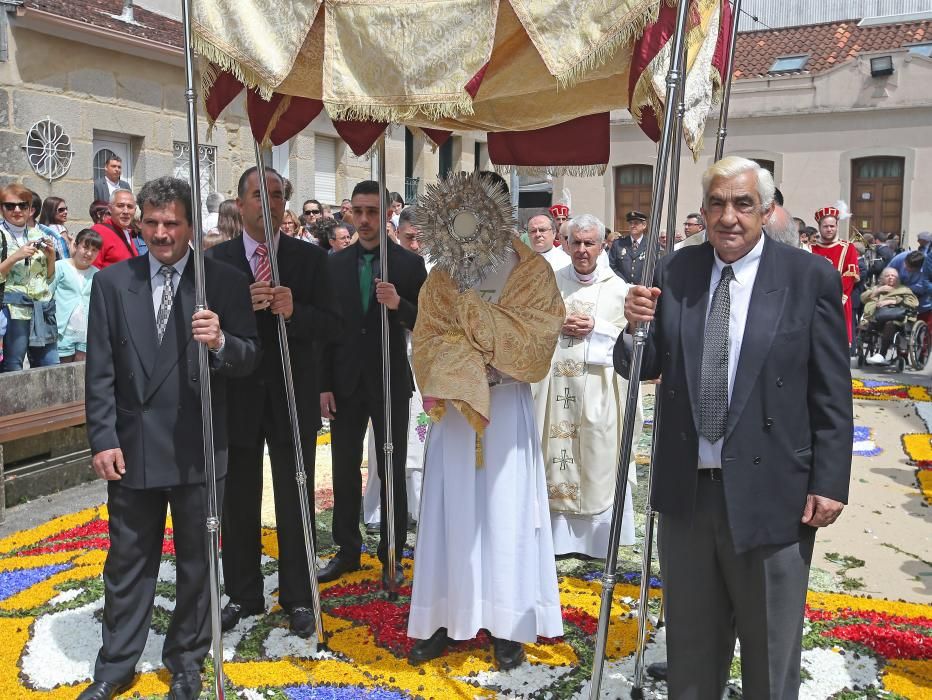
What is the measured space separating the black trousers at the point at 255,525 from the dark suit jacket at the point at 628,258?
682 cm

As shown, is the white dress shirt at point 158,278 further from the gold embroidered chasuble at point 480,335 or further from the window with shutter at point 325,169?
the window with shutter at point 325,169

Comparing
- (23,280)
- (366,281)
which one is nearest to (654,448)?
(366,281)

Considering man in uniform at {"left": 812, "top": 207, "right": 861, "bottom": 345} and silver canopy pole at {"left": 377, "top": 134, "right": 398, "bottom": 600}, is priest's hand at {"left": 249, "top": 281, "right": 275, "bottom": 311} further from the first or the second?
man in uniform at {"left": 812, "top": 207, "right": 861, "bottom": 345}

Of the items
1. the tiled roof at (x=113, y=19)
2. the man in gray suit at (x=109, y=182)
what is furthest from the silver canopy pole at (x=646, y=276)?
the tiled roof at (x=113, y=19)

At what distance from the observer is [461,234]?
437 centimetres

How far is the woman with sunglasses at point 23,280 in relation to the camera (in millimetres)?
7559

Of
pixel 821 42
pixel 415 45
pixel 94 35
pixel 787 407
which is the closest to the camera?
pixel 787 407

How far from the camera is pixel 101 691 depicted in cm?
383

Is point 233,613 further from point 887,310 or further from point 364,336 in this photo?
point 887,310

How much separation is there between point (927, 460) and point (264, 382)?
629cm

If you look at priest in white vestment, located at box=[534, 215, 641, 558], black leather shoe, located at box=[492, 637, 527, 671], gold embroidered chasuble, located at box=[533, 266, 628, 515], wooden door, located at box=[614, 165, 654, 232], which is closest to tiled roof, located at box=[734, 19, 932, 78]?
wooden door, located at box=[614, 165, 654, 232]

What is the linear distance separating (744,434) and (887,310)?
463 inches

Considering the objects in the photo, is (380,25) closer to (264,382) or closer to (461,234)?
(461,234)

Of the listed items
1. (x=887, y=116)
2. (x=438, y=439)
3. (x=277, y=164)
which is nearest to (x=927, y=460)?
(x=438, y=439)
